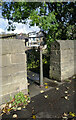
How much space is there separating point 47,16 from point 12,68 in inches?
159

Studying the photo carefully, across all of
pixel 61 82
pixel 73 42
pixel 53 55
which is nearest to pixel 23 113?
pixel 61 82

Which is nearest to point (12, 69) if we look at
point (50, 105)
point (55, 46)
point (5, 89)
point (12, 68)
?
point (12, 68)

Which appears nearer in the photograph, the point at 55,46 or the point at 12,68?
the point at 12,68

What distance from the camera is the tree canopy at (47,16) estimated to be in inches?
220

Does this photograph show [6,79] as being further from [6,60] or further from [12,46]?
[12,46]

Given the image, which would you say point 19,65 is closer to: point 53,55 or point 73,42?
point 53,55

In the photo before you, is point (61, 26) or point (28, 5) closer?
point (28, 5)

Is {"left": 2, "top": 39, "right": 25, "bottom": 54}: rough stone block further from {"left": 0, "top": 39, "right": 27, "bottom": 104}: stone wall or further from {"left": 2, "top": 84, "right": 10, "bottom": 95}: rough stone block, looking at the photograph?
{"left": 2, "top": 84, "right": 10, "bottom": 95}: rough stone block

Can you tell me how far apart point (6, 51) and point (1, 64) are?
357 mm

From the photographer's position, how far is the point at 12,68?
290 centimetres

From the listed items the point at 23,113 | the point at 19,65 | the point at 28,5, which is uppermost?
the point at 28,5

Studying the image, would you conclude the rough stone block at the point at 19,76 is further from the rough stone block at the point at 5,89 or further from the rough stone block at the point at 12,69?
the rough stone block at the point at 5,89

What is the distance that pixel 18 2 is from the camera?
18.9ft

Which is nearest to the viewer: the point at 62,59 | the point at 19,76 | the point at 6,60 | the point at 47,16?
the point at 6,60
